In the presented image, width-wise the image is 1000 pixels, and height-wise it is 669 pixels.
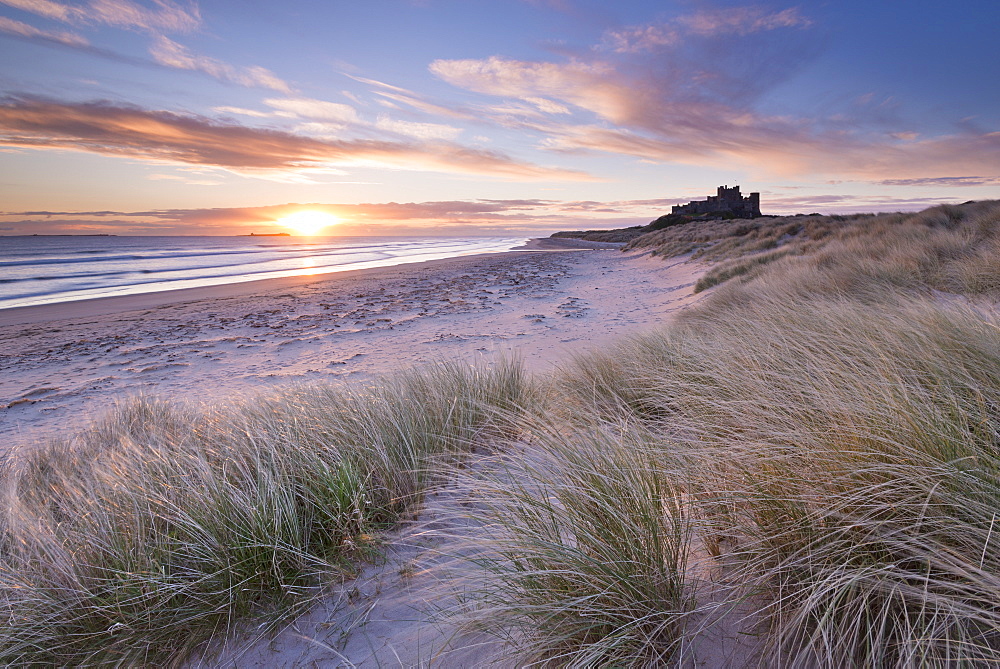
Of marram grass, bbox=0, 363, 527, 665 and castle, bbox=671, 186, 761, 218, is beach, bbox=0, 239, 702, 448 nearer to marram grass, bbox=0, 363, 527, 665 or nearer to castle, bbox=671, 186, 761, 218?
marram grass, bbox=0, 363, 527, 665

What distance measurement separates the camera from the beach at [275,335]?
20.3ft

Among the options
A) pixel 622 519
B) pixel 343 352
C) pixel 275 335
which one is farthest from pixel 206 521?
pixel 275 335

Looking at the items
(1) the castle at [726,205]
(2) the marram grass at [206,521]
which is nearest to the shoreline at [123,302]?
(2) the marram grass at [206,521]

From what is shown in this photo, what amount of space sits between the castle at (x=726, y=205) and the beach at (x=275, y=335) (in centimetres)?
5957

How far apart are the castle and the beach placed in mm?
59572

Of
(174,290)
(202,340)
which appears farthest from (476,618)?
(174,290)

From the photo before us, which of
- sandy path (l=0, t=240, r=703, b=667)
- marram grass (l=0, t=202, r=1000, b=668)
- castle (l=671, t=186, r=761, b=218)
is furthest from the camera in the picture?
castle (l=671, t=186, r=761, b=218)

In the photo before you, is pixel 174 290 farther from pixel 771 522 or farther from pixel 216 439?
pixel 771 522

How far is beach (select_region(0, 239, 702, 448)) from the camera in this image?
6.20 meters

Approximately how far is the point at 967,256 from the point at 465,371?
24.9 ft

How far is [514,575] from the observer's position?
1.69m

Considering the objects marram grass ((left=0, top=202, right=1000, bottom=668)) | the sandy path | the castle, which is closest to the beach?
the sandy path

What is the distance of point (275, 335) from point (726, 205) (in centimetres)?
7452

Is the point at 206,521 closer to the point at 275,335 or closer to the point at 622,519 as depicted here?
the point at 622,519
